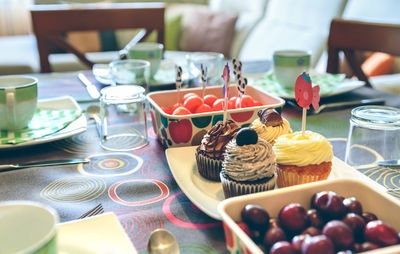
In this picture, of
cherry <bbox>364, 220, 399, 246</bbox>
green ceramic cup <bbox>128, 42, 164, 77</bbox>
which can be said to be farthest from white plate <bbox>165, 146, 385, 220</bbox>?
green ceramic cup <bbox>128, 42, 164, 77</bbox>

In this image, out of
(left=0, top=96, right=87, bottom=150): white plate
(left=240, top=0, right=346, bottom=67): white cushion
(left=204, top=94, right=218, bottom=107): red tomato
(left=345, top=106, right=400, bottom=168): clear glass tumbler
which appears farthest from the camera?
(left=240, top=0, right=346, bottom=67): white cushion

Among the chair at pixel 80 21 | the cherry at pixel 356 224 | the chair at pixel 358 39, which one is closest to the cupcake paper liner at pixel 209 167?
the cherry at pixel 356 224

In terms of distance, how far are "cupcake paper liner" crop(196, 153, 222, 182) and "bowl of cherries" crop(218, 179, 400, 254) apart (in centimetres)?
22

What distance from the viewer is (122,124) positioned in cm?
116

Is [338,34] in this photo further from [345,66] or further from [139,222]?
[139,222]

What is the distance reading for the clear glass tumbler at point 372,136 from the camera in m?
0.86

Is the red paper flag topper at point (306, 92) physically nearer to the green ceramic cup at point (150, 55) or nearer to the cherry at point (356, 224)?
the cherry at point (356, 224)

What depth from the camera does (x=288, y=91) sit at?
1352 mm

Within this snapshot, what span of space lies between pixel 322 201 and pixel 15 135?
2.46ft

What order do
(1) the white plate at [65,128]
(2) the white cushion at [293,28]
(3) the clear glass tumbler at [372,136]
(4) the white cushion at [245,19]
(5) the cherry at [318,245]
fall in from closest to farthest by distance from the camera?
1. (5) the cherry at [318,245]
2. (3) the clear glass tumbler at [372,136]
3. (1) the white plate at [65,128]
4. (2) the white cushion at [293,28]
5. (4) the white cushion at [245,19]

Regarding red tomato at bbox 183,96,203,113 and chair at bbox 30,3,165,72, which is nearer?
red tomato at bbox 183,96,203,113

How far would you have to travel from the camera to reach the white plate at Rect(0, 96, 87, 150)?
97 cm

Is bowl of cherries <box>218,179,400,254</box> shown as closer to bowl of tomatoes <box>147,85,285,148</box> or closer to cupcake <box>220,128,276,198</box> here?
cupcake <box>220,128,276,198</box>

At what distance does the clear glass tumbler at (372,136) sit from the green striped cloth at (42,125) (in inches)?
27.3
